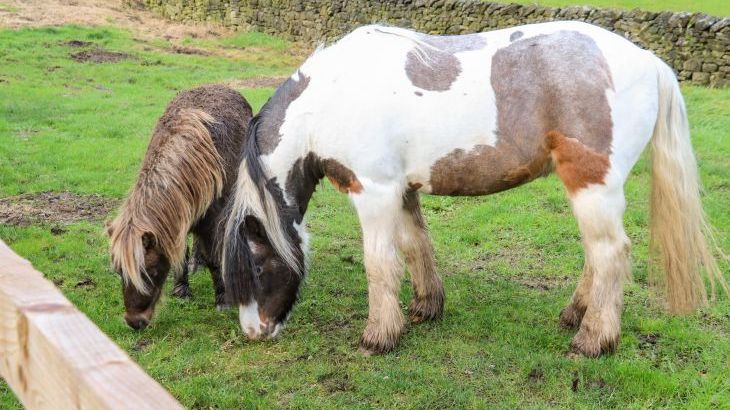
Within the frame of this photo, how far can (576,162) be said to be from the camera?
4.18 m

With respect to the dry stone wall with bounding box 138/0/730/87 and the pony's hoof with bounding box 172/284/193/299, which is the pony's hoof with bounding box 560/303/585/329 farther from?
the dry stone wall with bounding box 138/0/730/87

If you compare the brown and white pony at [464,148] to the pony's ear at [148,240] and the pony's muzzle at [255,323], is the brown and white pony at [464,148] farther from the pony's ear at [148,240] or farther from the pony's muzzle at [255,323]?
the pony's ear at [148,240]

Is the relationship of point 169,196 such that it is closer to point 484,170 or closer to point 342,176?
point 342,176

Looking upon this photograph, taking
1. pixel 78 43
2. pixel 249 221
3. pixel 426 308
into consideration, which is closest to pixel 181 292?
pixel 249 221

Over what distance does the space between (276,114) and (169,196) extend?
0.94m

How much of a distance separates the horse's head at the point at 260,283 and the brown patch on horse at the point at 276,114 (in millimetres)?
Result: 485

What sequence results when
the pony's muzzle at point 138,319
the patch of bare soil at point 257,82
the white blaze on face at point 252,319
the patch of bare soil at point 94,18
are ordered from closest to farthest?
the white blaze on face at point 252,319, the pony's muzzle at point 138,319, the patch of bare soil at point 257,82, the patch of bare soil at point 94,18

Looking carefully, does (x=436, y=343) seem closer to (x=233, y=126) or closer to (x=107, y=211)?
(x=233, y=126)

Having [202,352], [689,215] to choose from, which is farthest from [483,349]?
[202,352]

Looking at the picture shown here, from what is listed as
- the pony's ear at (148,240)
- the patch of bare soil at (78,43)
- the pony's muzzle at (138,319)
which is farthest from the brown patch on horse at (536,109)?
the patch of bare soil at (78,43)

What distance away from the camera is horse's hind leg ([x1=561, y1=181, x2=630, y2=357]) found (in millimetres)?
4203

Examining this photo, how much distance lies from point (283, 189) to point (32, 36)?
1581cm

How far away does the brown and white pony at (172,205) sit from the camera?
191 inches

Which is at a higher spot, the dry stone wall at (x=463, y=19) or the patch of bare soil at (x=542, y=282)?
the dry stone wall at (x=463, y=19)
